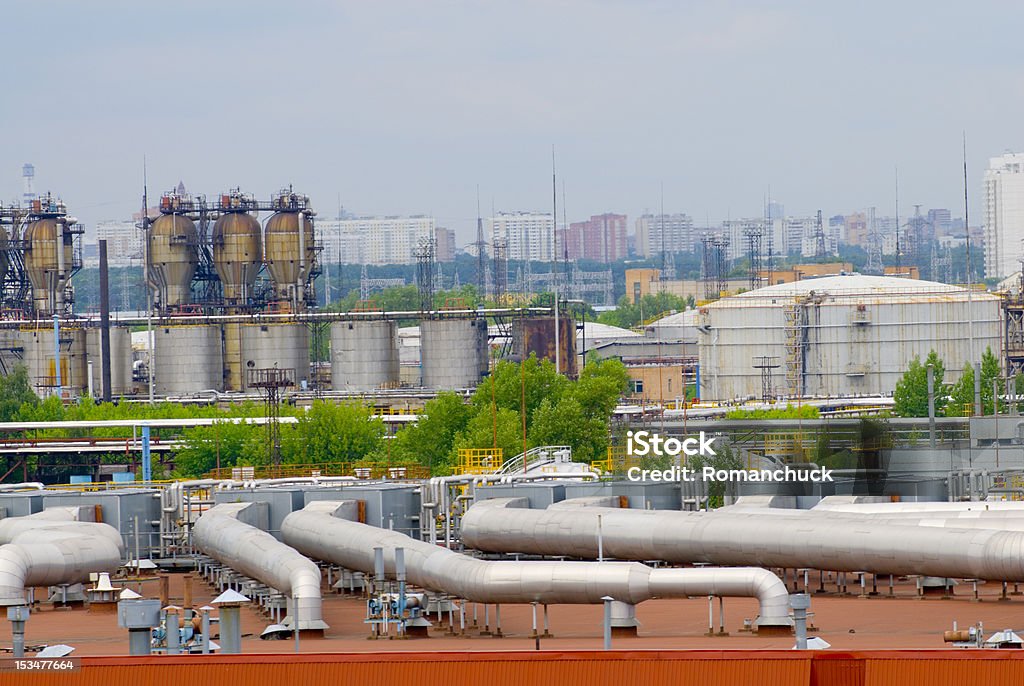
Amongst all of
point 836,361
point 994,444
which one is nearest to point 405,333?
point 836,361

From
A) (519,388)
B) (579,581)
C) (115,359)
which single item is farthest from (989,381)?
(579,581)

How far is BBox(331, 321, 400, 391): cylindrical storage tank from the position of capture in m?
122

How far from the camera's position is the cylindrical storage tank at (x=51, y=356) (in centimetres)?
12325

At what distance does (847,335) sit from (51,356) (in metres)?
50.2

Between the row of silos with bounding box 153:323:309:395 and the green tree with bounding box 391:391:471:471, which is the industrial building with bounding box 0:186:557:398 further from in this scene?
the green tree with bounding box 391:391:471:471

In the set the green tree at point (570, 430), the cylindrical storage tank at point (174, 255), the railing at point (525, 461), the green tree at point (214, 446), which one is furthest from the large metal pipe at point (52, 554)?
the cylindrical storage tank at point (174, 255)

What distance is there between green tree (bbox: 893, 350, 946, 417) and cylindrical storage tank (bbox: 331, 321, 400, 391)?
36072mm

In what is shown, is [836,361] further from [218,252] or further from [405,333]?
[405,333]

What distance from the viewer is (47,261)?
126875mm

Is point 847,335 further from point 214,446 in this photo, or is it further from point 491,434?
point 214,446
